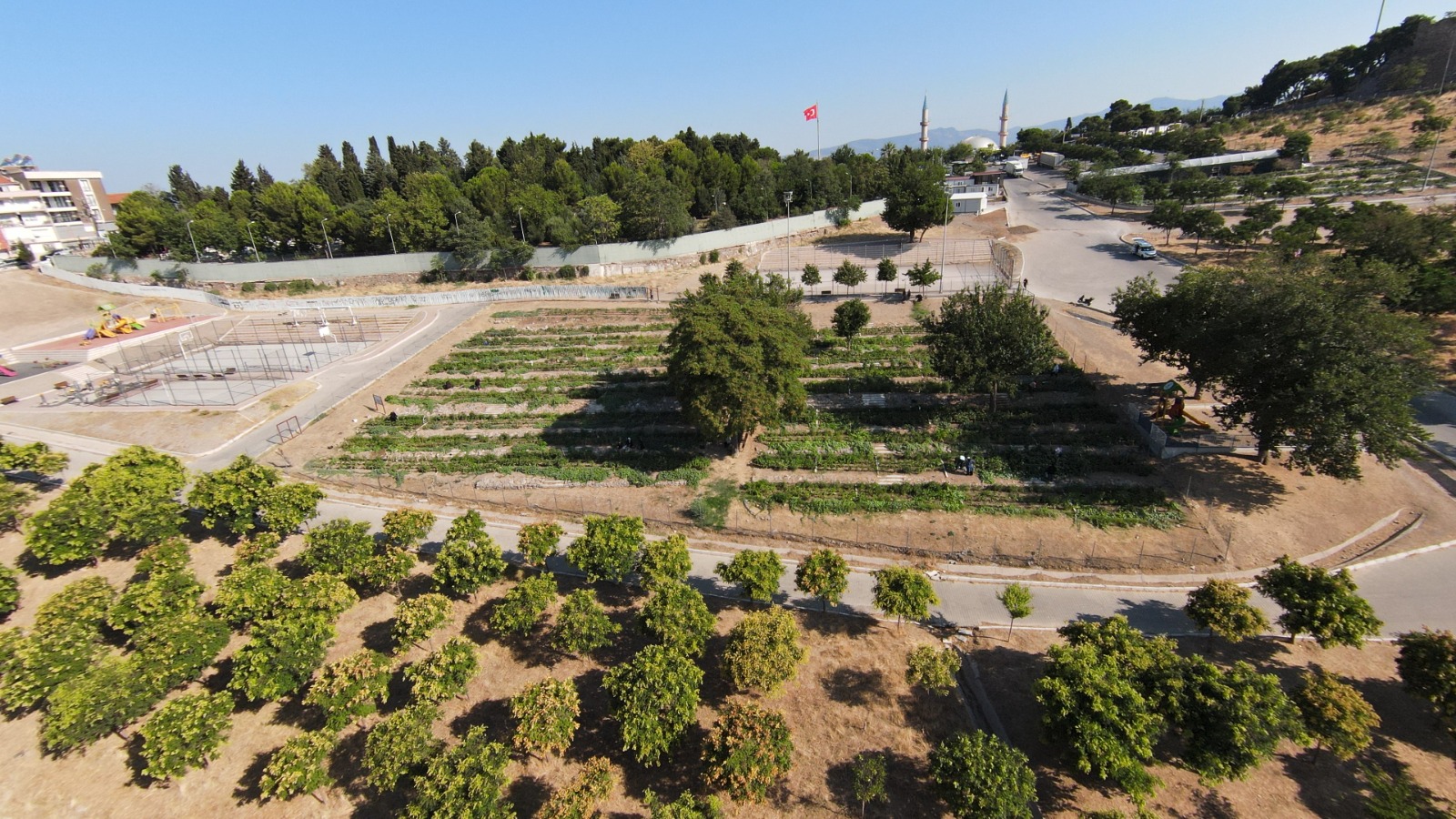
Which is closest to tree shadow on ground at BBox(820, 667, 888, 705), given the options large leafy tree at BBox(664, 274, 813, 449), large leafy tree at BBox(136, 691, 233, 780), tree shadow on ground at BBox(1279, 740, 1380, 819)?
tree shadow on ground at BBox(1279, 740, 1380, 819)

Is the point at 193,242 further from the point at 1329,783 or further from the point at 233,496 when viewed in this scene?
the point at 1329,783

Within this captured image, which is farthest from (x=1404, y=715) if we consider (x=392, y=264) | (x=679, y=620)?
(x=392, y=264)

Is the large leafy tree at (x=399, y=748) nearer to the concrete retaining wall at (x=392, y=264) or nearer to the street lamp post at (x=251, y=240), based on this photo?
the concrete retaining wall at (x=392, y=264)

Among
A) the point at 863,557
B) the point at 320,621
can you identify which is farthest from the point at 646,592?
the point at 320,621

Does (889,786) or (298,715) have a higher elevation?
(298,715)

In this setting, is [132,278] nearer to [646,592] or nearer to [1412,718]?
[646,592]
